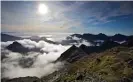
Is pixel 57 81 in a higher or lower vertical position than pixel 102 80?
lower

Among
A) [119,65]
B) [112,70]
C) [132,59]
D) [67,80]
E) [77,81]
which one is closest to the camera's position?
[77,81]

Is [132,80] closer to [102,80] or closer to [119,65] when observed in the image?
[102,80]

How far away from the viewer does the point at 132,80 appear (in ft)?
406

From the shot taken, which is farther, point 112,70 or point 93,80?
point 112,70

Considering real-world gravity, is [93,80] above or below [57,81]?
above

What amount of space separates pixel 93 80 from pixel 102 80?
16.0 ft

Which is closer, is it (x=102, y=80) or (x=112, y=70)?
(x=102, y=80)

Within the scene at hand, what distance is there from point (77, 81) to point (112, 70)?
154 ft

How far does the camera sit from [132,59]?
19938cm

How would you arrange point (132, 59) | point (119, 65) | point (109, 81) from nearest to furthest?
point (109, 81)
point (119, 65)
point (132, 59)

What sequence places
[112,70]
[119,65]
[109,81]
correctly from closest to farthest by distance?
1. [109,81]
2. [112,70]
3. [119,65]

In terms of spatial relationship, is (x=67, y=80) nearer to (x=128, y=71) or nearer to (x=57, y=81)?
(x=57, y=81)

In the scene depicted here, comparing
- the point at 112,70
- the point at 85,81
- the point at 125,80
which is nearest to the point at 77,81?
→ the point at 85,81

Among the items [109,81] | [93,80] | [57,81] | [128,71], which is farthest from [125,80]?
[57,81]
